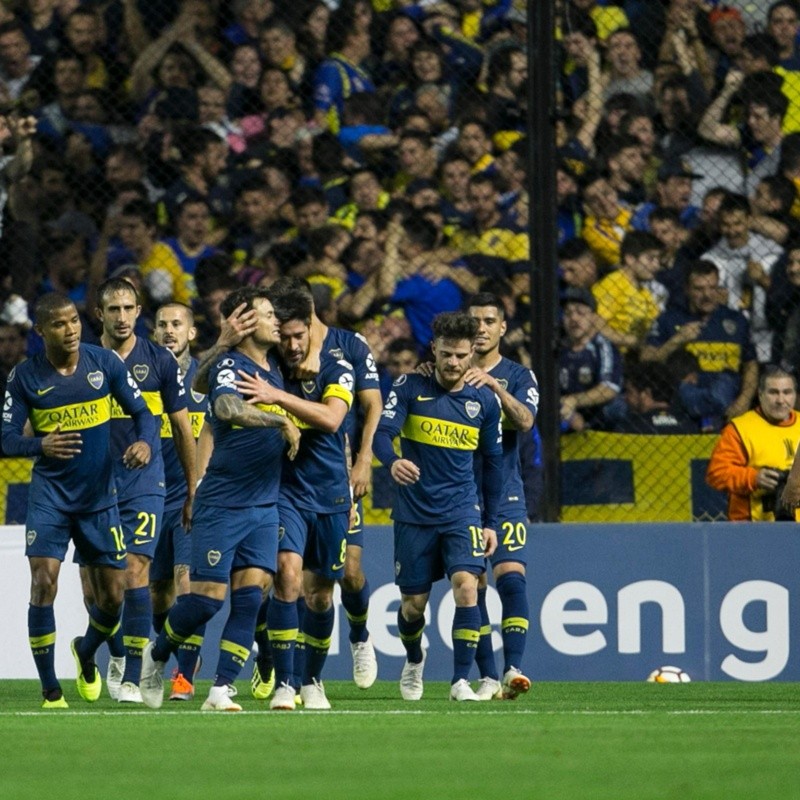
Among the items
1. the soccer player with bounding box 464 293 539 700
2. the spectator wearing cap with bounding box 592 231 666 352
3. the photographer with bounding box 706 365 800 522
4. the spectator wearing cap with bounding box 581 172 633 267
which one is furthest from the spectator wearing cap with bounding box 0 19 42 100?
the photographer with bounding box 706 365 800 522

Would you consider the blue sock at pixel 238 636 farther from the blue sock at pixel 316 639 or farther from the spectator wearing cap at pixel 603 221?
the spectator wearing cap at pixel 603 221

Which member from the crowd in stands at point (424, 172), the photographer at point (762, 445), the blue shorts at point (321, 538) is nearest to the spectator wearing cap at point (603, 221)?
the crowd in stands at point (424, 172)

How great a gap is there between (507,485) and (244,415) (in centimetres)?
262

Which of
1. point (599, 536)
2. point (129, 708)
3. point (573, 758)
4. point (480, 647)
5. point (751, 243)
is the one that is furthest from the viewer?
point (751, 243)

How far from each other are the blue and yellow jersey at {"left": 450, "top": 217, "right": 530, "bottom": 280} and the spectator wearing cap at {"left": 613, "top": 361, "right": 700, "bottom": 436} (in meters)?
1.06

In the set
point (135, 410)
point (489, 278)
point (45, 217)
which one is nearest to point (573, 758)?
point (135, 410)

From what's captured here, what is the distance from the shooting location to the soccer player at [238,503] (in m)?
7.56

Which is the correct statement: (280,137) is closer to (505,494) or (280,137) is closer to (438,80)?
(438,80)

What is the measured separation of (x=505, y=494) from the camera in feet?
31.9

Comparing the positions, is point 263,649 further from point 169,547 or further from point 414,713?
point 414,713

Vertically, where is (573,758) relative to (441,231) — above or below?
below

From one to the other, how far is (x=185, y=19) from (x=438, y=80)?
1959 mm

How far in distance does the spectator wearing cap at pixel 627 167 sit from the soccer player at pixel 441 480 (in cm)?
322

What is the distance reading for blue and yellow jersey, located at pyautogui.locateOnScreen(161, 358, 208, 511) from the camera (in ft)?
32.7
